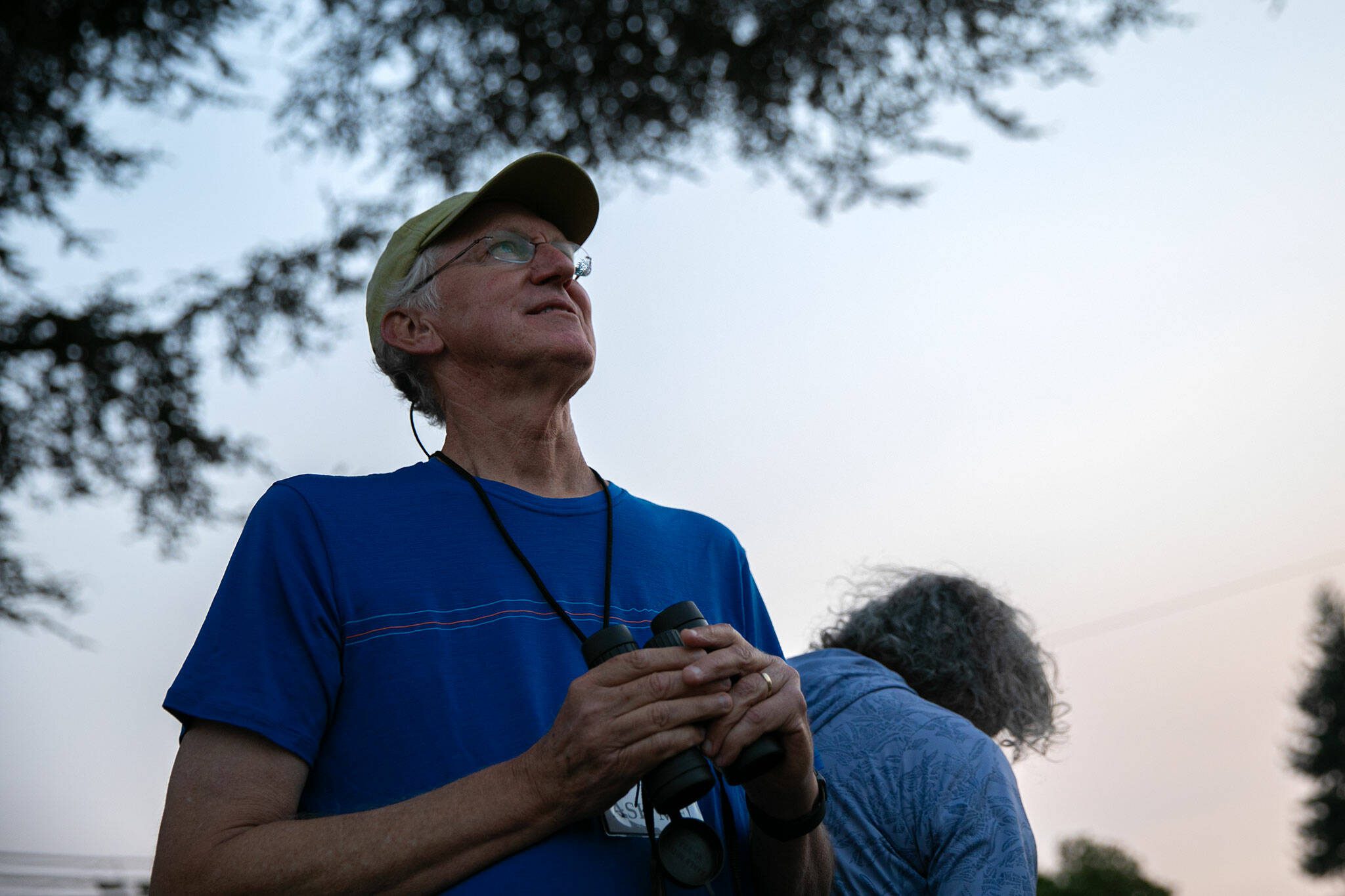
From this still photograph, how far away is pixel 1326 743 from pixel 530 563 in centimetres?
5008

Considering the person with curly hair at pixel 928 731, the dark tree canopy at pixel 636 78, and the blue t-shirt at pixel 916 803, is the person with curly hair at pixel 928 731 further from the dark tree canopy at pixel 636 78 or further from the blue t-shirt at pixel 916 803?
the dark tree canopy at pixel 636 78

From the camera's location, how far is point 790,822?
1.51 metres

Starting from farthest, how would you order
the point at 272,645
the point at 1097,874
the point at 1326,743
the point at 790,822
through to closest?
1. the point at 1326,743
2. the point at 1097,874
3. the point at 790,822
4. the point at 272,645

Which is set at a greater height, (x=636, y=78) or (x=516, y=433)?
(x=636, y=78)

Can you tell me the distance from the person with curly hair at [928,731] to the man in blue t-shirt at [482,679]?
48 cm

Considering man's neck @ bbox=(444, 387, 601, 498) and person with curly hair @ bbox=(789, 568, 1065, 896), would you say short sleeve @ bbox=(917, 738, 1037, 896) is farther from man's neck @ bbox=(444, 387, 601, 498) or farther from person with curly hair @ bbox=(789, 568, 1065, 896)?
man's neck @ bbox=(444, 387, 601, 498)

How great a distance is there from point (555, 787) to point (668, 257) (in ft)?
Result: 15.1

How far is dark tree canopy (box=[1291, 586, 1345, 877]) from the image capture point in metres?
42.6

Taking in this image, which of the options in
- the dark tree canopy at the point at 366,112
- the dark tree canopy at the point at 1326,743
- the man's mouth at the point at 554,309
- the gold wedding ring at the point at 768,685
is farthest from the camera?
the dark tree canopy at the point at 1326,743

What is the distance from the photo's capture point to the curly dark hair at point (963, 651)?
2.76 metres

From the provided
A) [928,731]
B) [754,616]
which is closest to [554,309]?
[754,616]

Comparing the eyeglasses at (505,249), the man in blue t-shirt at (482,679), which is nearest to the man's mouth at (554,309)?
the man in blue t-shirt at (482,679)

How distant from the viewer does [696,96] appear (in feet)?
19.5

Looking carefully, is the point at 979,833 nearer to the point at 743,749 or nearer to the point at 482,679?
the point at 743,749
